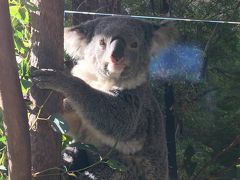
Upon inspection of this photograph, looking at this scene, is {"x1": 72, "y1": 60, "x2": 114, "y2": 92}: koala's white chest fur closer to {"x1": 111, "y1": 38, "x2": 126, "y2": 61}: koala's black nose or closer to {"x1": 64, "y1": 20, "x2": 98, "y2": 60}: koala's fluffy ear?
{"x1": 64, "y1": 20, "x2": 98, "y2": 60}: koala's fluffy ear

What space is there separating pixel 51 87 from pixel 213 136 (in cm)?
227

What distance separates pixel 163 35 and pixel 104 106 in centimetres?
66

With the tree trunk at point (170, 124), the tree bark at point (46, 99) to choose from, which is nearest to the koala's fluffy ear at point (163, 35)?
the tree trunk at point (170, 124)

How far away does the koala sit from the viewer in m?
2.40

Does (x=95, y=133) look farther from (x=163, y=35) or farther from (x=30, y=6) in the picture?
(x=30, y=6)

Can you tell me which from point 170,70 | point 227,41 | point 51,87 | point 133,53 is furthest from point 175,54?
point 51,87

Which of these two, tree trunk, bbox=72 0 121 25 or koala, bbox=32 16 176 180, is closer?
koala, bbox=32 16 176 180

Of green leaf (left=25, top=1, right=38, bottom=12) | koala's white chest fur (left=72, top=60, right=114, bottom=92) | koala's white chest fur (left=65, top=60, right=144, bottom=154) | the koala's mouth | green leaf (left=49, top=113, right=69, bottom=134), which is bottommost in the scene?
koala's white chest fur (left=65, top=60, right=144, bottom=154)

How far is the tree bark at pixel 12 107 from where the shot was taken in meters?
1.26

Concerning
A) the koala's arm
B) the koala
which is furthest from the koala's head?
the koala's arm

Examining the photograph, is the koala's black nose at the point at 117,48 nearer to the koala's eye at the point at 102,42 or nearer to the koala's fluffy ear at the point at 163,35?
the koala's eye at the point at 102,42

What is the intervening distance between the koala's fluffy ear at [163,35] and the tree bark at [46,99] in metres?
1.20

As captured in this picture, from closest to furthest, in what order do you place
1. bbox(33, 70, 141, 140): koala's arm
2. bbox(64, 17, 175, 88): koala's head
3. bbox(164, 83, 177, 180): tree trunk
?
bbox(33, 70, 141, 140): koala's arm
bbox(64, 17, 175, 88): koala's head
bbox(164, 83, 177, 180): tree trunk

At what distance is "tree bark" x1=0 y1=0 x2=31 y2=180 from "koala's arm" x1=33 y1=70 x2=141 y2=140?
0.66m
